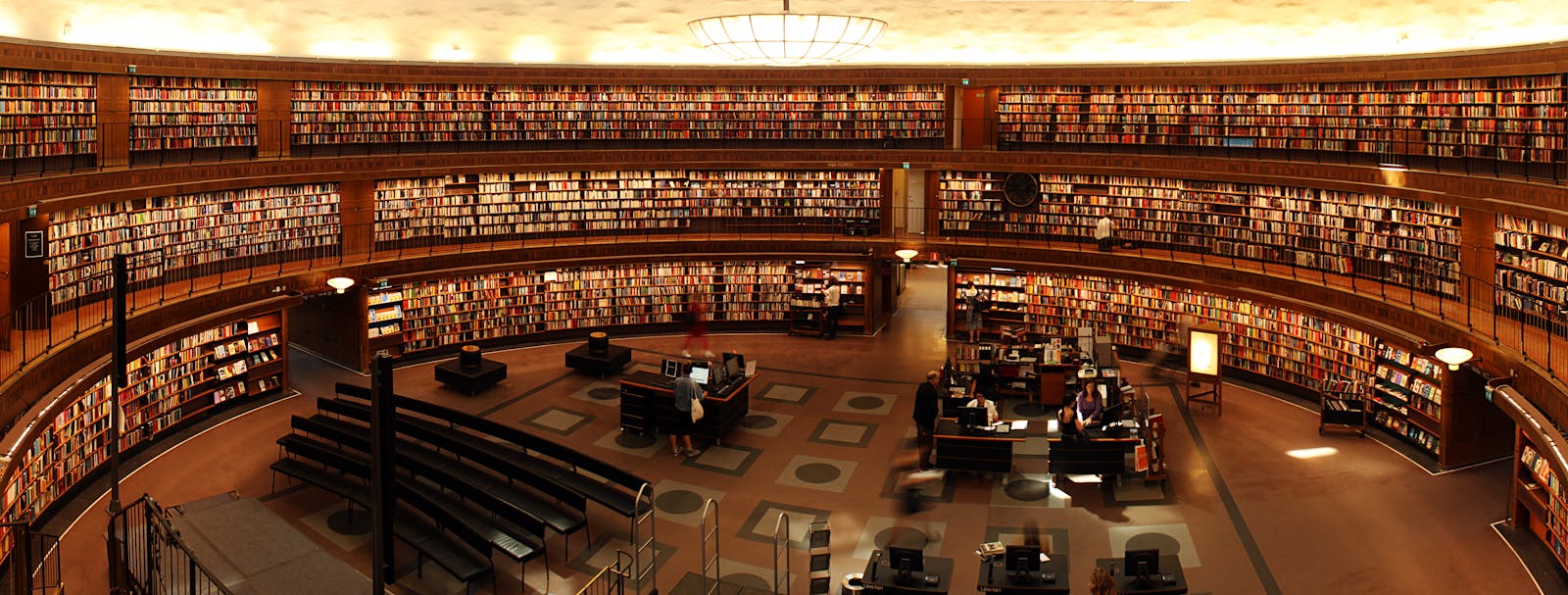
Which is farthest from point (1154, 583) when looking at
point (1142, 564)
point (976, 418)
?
point (976, 418)

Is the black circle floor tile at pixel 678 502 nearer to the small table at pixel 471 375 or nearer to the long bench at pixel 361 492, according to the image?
the long bench at pixel 361 492

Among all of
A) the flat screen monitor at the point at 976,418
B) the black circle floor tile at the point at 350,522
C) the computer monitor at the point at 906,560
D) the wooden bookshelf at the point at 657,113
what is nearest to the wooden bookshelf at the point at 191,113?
the wooden bookshelf at the point at 657,113

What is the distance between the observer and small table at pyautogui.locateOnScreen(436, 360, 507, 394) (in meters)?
15.3

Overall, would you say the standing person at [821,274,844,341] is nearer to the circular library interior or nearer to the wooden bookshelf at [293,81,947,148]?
the circular library interior

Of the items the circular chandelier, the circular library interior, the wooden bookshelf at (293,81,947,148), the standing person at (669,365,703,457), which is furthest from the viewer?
the wooden bookshelf at (293,81,947,148)

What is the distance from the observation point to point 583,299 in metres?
18.8

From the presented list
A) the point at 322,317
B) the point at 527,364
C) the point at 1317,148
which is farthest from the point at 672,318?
the point at 1317,148

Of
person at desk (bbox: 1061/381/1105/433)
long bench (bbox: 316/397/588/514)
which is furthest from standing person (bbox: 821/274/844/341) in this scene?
long bench (bbox: 316/397/588/514)

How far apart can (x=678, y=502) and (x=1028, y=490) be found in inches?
143

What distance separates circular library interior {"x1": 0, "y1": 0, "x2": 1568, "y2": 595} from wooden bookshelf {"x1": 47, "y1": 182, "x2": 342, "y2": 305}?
0.24 feet

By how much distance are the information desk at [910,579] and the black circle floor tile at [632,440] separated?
4992 millimetres

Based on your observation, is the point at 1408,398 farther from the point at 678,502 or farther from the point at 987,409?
the point at 678,502

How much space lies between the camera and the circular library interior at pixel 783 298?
10.0 meters

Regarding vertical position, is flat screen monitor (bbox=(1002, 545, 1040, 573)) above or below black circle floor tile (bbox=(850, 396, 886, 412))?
below
